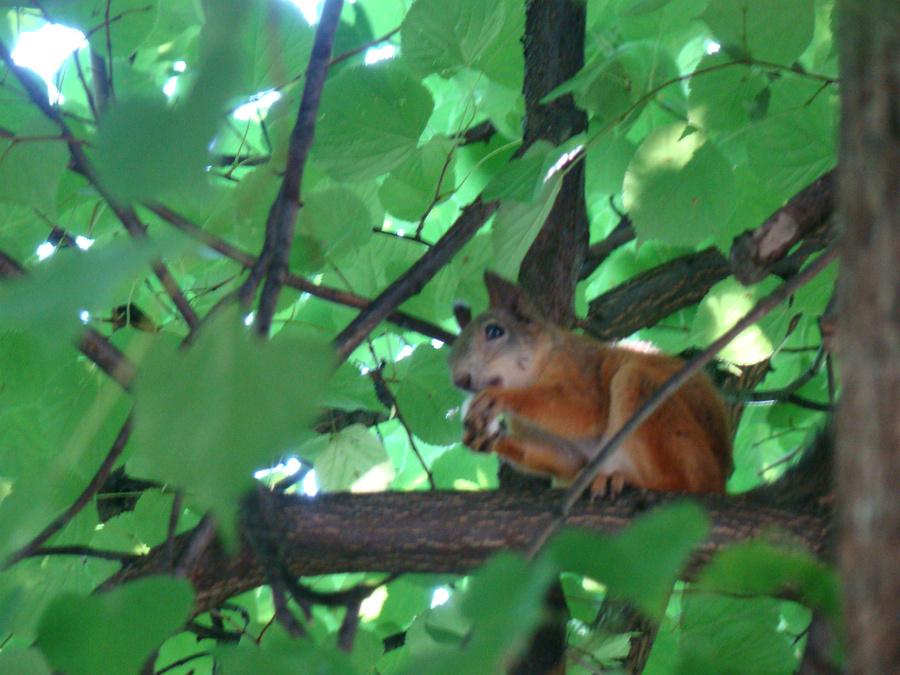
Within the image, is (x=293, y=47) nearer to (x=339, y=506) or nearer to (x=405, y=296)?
(x=405, y=296)

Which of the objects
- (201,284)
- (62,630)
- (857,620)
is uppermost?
(201,284)

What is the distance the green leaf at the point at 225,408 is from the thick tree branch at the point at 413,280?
115 cm

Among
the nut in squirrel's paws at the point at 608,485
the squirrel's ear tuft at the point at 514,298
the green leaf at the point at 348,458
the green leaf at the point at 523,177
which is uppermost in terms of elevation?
the green leaf at the point at 523,177

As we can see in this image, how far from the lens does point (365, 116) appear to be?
1762 millimetres

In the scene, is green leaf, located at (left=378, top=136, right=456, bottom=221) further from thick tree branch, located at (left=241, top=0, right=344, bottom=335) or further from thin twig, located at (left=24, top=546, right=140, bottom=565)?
thin twig, located at (left=24, top=546, right=140, bottom=565)

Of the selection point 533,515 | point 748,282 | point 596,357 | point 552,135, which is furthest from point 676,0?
point 533,515

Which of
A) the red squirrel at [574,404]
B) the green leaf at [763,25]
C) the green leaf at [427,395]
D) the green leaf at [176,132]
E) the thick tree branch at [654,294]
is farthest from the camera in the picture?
the thick tree branch at [654,294]

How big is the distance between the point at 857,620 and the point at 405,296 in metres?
1.45

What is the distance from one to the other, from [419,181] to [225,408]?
171 centimetres

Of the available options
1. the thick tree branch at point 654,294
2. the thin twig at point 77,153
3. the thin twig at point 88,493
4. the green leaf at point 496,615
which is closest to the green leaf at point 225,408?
the green leaf at point 496,615

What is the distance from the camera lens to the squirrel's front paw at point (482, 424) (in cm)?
217

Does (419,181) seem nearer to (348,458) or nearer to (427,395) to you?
(427,395)

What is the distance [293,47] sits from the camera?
1950 mm

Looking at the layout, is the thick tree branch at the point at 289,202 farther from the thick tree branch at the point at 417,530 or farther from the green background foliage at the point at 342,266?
the thick tree branch at the point at 417,530
